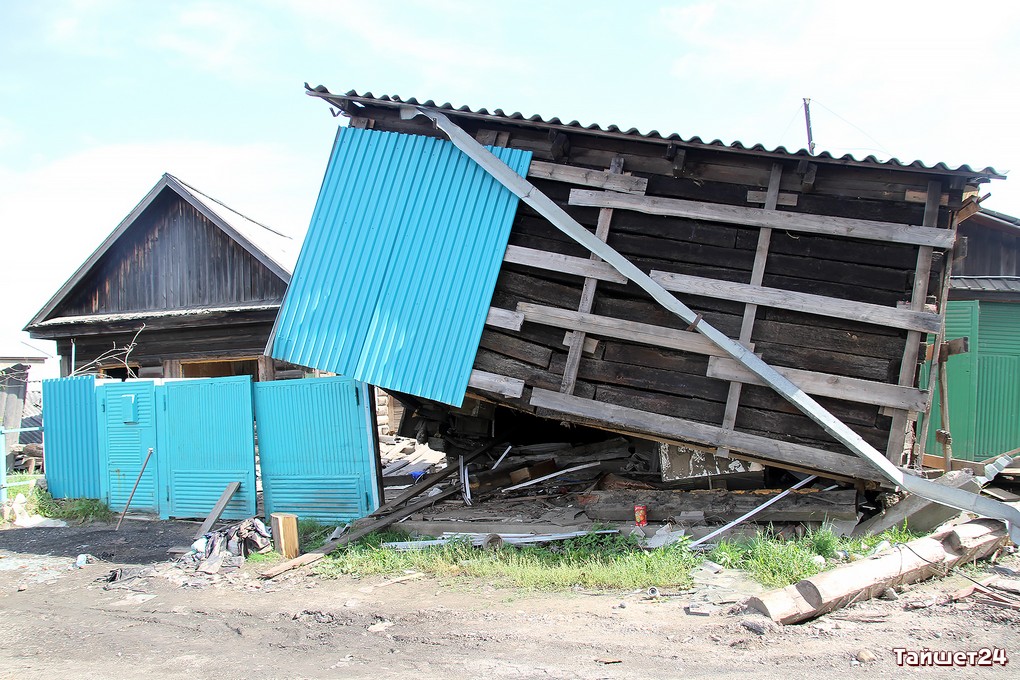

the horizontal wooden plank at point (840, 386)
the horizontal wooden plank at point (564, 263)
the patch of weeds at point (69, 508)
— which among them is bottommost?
the patch of weeds at point (69, 508)

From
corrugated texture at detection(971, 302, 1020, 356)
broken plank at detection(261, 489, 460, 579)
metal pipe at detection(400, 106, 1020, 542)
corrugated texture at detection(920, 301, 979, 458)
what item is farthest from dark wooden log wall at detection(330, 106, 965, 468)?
corrugated texture at detection(971, 302, 1020, 356)

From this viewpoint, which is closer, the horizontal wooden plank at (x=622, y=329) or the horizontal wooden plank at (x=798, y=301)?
the horizontal wooden plank at (x=798, y=301)

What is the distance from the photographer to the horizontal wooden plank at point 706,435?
6.54 m

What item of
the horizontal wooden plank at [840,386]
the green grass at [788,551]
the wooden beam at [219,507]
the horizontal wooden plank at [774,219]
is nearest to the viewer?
the green grass at [788,551]

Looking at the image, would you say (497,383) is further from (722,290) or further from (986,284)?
(986,284)

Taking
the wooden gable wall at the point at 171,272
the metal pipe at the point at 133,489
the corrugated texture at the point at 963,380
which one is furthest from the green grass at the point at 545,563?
the wooden gable wall at the point at 171,272

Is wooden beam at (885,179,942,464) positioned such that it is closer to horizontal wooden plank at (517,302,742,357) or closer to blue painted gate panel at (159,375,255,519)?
horizontal wooden plank at (517,302,742,357)

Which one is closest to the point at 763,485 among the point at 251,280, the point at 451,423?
the point at 451,423

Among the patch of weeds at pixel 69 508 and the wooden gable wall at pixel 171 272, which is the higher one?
the wooden gable wall at pixel 171 272

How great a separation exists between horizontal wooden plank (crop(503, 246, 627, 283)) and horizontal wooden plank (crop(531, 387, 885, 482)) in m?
1.22

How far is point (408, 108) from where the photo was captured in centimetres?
752

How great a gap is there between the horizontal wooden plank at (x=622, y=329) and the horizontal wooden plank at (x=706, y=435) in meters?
0.68

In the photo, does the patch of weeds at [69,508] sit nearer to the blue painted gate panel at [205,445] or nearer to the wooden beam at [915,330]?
the blue painted gate panel at [205,445]

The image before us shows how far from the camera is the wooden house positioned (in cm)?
1388
